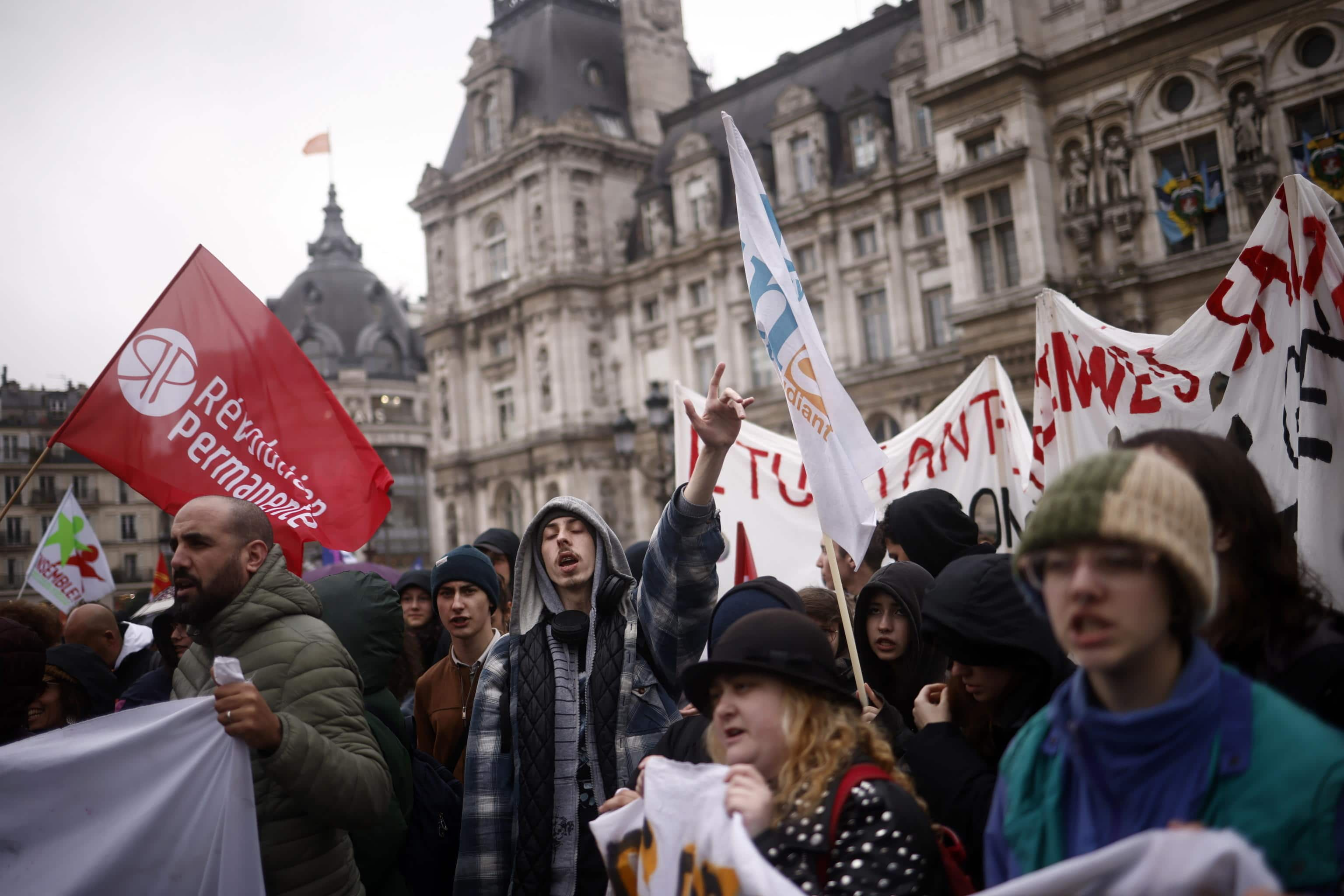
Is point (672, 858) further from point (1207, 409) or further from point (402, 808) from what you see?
point (1207, 409)

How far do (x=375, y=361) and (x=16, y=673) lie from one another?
255 ft

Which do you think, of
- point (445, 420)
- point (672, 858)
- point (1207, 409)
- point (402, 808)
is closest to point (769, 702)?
point (672, 858)

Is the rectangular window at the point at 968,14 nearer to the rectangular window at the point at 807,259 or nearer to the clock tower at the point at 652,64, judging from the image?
the rectangular window at the point at 807,259

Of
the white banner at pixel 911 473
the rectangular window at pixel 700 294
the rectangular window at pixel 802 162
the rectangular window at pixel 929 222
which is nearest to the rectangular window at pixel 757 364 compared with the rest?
the rectangular window at pixel 700 294

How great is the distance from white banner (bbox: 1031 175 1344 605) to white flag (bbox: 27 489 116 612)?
38.9 feet

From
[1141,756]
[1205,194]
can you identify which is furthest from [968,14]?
[1141,756]

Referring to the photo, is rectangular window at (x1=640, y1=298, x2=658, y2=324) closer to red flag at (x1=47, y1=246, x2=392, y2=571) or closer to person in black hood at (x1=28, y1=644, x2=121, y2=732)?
red flag at (x1=47, y1=246, x2=392, y2=571)

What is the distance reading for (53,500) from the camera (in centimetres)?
6525

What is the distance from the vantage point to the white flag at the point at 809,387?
4.18 metres

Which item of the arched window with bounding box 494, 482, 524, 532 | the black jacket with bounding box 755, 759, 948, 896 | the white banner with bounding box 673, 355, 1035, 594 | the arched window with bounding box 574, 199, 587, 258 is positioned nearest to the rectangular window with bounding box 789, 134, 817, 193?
the arched window with bounding box 574, 199, 587, 258

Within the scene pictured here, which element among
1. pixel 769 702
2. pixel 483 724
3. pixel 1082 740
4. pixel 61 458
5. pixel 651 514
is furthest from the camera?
pixel 61 458

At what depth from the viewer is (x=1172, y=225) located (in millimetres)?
19531

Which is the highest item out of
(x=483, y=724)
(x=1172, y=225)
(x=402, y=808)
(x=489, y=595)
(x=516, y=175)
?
(x=516, y=175)

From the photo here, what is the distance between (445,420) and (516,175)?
1033cm
